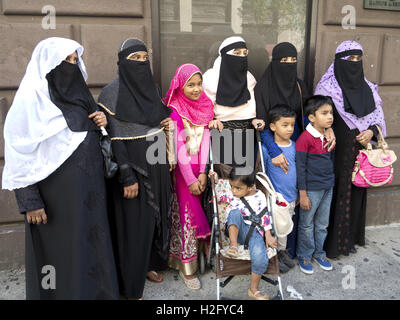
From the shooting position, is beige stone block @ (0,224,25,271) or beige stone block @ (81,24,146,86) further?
beige stone block @ (0,224,25,271)

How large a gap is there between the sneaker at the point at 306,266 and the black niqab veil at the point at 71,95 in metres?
2.35

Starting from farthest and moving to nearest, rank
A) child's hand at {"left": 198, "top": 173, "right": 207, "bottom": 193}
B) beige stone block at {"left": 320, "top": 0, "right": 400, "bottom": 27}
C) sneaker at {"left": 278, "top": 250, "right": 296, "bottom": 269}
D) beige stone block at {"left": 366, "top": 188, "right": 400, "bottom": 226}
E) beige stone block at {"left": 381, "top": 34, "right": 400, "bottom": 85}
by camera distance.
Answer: beige stone block at {"left": 366, "top": 188, "right": 400, "bottom": 226}, beige stone block at {"left": 381, "top": 34, "right": 400, "bottom": 85}, beige stone block at {"left": 320, "top": 0, "right": 400, "bottom": 27}, sneaker at {"left": 278, "top": 250, "right": 296, "bottom": 269}, child's hand at {"left": 198, "top": 173, "right": 207, "bottom": 193}

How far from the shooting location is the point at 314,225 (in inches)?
136

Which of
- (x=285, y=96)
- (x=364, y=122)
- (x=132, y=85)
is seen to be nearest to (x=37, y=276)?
(x=132, y=85)

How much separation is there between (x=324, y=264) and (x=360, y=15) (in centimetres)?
281

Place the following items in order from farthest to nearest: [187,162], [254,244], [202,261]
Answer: [202,261], [187,162], [254,244]

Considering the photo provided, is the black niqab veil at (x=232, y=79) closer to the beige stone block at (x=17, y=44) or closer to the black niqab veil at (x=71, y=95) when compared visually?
the black niqab veil at (x=71, y=95)

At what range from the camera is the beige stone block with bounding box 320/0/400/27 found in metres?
3.80

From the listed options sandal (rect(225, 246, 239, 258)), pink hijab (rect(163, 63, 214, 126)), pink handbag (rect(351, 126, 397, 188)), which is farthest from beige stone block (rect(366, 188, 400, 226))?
pink hijab (rect(163, 63, 214, 126))

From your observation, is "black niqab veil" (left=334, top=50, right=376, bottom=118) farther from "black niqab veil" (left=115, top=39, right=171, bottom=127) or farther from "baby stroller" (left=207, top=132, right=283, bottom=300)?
"black niqab veil" (left=115, top=39, right=171, bottom=127)

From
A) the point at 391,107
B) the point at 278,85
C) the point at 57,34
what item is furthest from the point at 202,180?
the point at 391,107

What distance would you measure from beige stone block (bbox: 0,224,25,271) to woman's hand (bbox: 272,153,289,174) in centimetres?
258

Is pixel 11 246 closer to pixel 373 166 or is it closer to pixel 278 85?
pixel 278 85

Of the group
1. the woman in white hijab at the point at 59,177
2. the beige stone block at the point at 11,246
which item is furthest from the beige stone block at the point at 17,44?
the beige stone block at the point at 11,246
